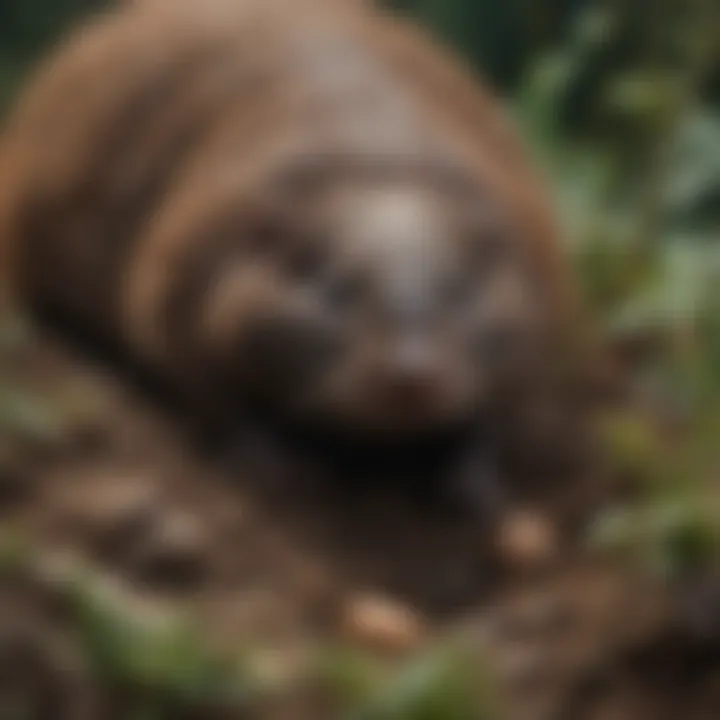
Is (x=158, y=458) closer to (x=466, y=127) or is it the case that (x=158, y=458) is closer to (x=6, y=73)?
(x=466, y=127)

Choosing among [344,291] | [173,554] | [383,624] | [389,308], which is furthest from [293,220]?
[383,624]

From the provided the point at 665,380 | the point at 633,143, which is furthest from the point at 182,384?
the point at 633,143

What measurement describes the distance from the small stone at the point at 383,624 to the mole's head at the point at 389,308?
0.53 metres

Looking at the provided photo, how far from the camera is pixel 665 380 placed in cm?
326

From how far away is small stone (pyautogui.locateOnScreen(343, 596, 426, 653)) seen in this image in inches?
95.3

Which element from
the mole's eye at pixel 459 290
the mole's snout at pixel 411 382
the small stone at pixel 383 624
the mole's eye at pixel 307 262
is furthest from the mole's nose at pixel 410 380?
the small stone at pixel 383 624

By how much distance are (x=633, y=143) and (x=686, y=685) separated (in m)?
2.13

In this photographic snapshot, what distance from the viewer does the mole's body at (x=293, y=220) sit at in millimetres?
3242

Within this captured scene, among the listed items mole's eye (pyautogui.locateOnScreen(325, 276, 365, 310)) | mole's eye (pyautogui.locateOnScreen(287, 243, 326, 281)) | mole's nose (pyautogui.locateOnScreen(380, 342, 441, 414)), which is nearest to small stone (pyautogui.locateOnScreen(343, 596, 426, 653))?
mole's nose (pyautogui.locateOnScreen(380, 342, 441, 414))

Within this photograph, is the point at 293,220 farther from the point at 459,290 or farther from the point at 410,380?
the point at 410,380

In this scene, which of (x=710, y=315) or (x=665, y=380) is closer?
(x=710, y=315)

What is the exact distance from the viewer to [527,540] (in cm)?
288

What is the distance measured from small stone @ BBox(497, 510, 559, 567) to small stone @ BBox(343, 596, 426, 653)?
224 millimetres

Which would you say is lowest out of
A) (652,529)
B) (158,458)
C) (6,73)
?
(652,529)
